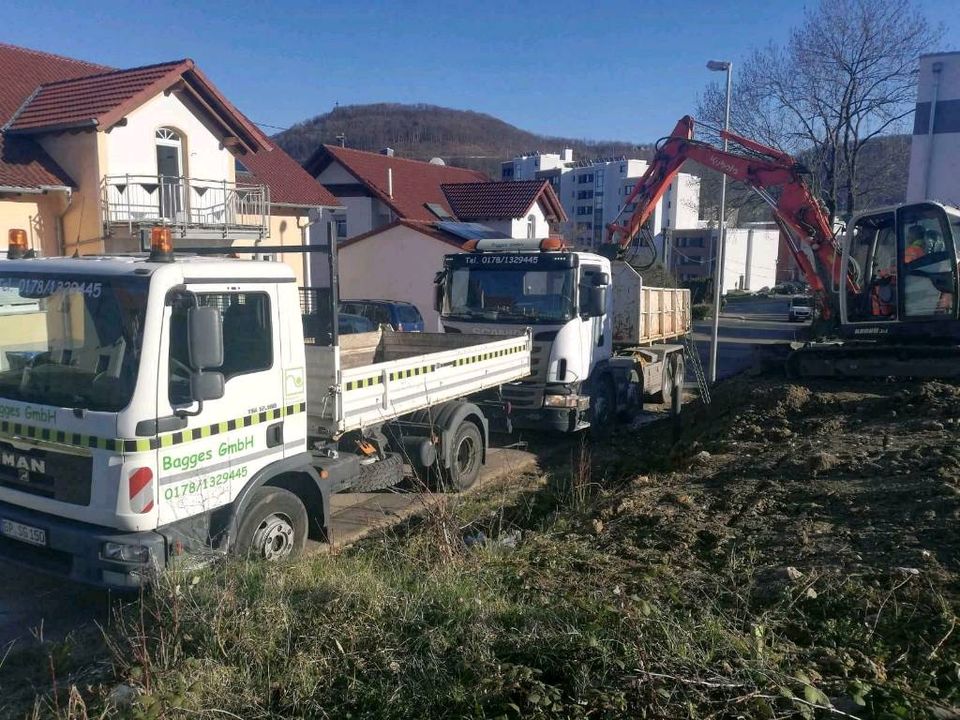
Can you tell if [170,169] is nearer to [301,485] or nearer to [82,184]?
[82,184]

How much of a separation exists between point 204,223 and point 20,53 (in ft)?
21.5

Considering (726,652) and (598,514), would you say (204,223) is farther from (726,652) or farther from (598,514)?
(726,652)

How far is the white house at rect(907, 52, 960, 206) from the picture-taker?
26312mm

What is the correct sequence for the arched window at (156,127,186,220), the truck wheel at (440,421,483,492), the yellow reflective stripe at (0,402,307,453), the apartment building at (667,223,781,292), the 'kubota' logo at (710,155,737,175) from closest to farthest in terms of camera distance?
1. the yellow reflective stripe at (0,402,307,453)
2. the truck wheel at (440,421,483,492)
3. the 'kubota' logo at (710,155,737,175)
4. the arched window at (156,127,186,220)
5. the apartment building at (667,223,781,292)

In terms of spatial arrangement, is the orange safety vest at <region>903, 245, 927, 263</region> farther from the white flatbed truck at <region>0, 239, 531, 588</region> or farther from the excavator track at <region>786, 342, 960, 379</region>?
the white flatbed truck at <region>0, 239, 531, 588</region>

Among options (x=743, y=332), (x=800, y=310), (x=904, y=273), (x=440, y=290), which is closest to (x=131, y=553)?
(x=440, y=290)

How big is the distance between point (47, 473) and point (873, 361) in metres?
11.3

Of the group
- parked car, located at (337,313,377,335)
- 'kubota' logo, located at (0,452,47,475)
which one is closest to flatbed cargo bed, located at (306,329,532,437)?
'kubota' logo, located at (0,452,47,475)

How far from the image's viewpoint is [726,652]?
3.60 m

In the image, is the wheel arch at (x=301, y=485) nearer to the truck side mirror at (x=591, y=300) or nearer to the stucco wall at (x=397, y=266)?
the truck side mirror at (x=591, y=300)

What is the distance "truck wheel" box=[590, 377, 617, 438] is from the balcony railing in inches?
396

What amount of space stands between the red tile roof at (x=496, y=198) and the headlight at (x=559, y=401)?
2047 centimetres

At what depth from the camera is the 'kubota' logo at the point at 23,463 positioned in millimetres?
5027

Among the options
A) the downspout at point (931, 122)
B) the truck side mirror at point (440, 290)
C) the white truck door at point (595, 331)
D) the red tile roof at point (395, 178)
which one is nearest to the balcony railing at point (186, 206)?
the truck side mirror at point (440, 290)
